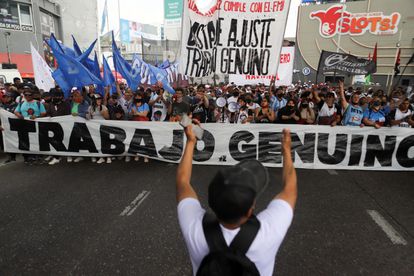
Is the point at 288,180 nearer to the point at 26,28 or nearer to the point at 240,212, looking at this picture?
the point at 240,212

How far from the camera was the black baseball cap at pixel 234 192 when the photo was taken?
45.1 inches

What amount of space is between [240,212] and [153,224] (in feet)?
9.75

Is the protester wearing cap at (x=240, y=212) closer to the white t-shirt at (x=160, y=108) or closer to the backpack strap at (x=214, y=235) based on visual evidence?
the backpack strap at (x=214, y=235)

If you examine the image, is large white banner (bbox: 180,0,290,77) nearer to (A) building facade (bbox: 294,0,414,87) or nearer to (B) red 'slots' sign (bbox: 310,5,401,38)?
(A) building facade (bbox: 294,0,414,87)

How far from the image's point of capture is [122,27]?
8519cm

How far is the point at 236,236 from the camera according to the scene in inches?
47.4

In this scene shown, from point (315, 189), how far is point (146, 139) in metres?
3.72

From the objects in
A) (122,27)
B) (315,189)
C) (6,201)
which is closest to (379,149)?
(315,189)

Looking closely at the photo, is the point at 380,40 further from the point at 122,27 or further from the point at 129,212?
the point at 122,27

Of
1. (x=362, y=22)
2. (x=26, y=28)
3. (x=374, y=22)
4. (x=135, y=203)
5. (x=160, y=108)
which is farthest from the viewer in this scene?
(x=362, y=22)

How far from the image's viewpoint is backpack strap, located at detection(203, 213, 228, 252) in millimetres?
1199

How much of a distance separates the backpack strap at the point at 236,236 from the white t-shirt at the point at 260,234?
0.02 m

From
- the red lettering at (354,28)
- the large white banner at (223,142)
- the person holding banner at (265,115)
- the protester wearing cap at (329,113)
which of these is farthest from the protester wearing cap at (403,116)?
the red lettering at (354,28)

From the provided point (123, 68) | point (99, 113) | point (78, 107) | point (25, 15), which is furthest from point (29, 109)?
point (25, 15)
